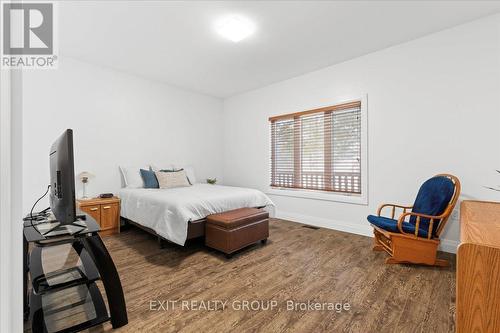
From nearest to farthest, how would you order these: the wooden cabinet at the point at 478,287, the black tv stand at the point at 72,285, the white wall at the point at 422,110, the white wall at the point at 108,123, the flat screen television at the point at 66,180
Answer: the wooden cabinet at the point at 478,287, the flat screen television at the point at 66,180, the black tv stand at the point at 72,285, the white wall at the point at 422,110, the white wall at the point at 108,123

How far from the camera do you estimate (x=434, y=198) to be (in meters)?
2.47

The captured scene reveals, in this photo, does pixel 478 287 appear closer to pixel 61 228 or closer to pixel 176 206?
pixel 61 228

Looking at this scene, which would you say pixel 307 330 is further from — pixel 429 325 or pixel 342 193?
pixel 342 193

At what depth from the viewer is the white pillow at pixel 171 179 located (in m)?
3.95

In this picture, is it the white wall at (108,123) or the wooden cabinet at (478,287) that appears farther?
the white wall at (108,123)

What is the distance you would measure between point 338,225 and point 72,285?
336 centimetres

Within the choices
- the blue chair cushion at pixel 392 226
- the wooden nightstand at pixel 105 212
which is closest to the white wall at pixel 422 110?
the blue chair cushion at pixel 392 226

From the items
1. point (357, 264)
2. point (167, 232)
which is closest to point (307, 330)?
point (357, 264)

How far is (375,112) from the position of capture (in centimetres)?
330

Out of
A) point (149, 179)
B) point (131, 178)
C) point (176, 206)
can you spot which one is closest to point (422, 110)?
point (176, 206)

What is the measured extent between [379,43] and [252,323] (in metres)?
3.53

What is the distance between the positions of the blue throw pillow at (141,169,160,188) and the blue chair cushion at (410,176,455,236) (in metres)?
3.75

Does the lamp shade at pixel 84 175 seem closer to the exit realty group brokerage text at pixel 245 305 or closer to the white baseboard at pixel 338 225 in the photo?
the exit realty group brokerage text at pixel 245 305

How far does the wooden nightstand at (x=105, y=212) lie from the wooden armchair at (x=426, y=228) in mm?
3661
